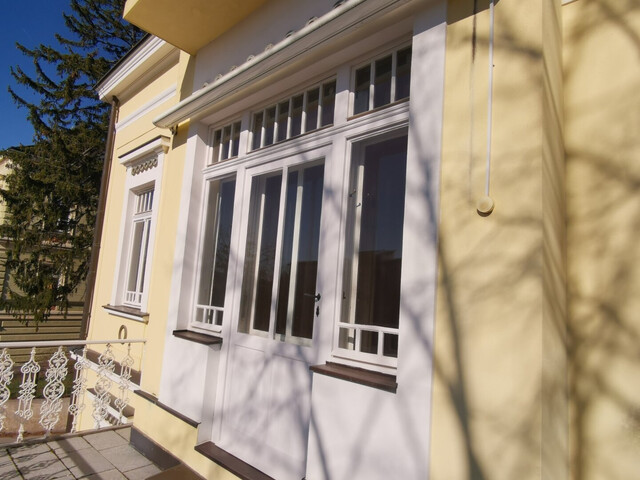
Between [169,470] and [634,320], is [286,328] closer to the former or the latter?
[169,470]

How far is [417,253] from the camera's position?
6.72 ft

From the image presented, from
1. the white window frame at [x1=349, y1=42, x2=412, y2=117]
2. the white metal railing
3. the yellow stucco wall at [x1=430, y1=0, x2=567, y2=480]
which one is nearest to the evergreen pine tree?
the white metal railing

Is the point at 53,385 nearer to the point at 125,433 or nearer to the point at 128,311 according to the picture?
the point at 125,433

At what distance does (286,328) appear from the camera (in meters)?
2.90

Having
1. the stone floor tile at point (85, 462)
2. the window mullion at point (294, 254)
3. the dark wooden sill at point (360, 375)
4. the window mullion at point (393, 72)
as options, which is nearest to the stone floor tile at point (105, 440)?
the stone floor tile at point (85, 462)

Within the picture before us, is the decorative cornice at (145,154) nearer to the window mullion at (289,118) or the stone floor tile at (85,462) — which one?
the window mullion at (289,118)

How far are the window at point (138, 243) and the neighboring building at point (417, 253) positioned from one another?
7.12 ft

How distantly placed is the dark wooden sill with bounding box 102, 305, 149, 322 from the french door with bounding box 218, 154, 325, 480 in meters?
1.94

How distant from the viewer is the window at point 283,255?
2855 mm

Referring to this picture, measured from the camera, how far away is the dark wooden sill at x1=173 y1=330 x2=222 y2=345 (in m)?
3.26

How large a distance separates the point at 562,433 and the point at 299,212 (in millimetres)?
2073

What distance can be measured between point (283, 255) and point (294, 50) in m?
1.48

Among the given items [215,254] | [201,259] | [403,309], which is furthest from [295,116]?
[403,309]

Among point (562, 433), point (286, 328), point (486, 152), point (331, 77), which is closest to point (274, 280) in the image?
point (286, 328)
